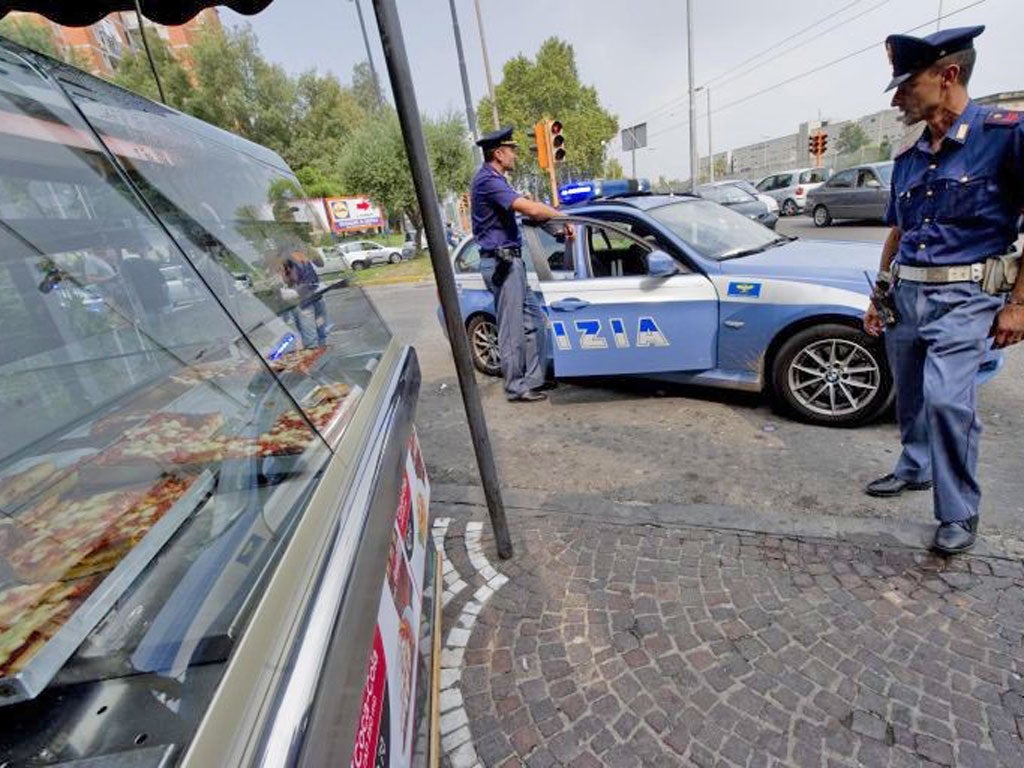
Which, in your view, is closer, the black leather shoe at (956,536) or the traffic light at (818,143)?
the black leather shoe at (956,536)

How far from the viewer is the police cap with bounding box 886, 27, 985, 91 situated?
2018mm

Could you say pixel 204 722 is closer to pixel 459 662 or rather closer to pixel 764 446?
pixel 459 662

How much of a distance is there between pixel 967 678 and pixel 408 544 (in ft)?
5.82

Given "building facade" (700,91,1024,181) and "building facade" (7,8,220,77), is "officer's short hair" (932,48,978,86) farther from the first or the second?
"building facade" (700,91,1024,181)

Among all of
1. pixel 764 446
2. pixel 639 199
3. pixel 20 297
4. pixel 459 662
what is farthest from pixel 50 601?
pixel 639 199

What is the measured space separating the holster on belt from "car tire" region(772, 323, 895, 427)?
114 centimetres

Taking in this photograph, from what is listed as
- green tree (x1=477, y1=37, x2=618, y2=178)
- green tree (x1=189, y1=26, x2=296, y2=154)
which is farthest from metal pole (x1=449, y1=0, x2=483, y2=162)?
green tree (x1=477, y1=37, x2=618, y2=178)

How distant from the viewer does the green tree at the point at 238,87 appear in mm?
3124

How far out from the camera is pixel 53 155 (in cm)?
104

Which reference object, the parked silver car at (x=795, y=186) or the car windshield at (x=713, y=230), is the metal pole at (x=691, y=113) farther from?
the car windshield at (x=713, y=230)

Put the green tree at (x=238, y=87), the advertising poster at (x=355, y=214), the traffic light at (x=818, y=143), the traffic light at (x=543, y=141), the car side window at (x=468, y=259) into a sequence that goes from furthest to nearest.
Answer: the advertising poster at (x=355, y=214)
the traffic light at (x=818, y=143)
the traffic light at (x=543, y=141)
the car side window at (x=468, y=259)
the green tree at (x=238, y=87)

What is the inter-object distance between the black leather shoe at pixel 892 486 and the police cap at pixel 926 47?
176 centimetres

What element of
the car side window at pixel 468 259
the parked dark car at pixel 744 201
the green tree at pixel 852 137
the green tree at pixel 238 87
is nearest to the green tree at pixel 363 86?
the green tree at pixel 238 87

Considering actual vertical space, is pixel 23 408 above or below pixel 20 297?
below
